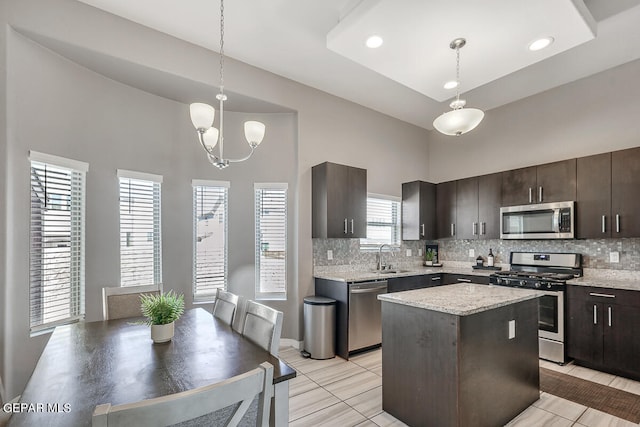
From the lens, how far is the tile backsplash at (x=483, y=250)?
365 centimetres

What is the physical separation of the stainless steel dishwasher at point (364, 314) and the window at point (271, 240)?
96 cm

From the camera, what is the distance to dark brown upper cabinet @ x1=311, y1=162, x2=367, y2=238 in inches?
158

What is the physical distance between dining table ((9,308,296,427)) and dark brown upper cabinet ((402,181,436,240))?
3.69 metres

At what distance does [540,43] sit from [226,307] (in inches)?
127

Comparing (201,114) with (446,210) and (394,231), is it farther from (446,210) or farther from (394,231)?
(446,210)

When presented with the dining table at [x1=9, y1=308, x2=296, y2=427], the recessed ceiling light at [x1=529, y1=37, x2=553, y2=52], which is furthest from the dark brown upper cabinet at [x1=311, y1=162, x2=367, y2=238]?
the recessed ceiling light at [x1=529, y1=37, x2=553, y2=52]

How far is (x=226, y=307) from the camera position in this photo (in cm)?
245

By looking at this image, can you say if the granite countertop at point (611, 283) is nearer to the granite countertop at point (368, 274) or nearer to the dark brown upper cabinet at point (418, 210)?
the granite countertop at point (368, 274)

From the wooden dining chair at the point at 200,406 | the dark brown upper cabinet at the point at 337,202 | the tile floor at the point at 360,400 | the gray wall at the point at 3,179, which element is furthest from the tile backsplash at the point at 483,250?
the wooden dining chair at the point at 200,406

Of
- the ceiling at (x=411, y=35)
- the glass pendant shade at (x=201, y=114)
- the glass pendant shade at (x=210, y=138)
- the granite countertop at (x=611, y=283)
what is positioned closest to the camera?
the glass pendant shade at (x=201, y=114)

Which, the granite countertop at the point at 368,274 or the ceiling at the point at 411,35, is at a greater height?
the ceiling at the point at 411,35

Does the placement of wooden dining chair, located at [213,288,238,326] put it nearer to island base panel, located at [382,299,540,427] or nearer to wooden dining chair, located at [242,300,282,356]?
wooden dining chair, located at [242,300,282,356]

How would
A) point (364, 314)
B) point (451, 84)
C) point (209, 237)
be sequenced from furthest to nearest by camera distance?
point (209, 237)
point (364, 314)
point (451, 84)

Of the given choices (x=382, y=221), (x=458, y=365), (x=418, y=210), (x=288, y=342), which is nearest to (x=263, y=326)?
(x=458, y=365)
